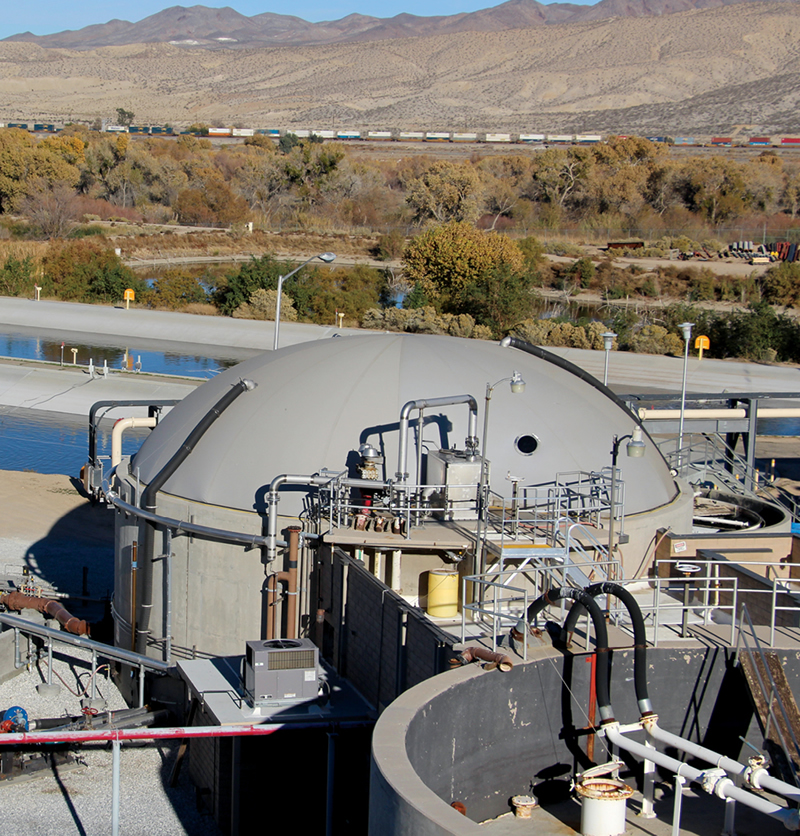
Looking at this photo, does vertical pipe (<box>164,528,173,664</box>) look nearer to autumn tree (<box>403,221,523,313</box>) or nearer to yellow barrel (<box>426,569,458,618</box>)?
yellow barrel (<box>426,569,458,618</box>)

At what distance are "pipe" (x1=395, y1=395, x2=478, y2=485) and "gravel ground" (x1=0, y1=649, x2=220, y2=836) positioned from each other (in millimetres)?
5632

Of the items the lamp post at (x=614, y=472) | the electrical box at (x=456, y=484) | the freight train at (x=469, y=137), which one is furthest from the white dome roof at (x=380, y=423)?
the freight train at (x=469, y=137)

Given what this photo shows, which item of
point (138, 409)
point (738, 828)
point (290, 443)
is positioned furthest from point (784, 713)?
point (138, 409)

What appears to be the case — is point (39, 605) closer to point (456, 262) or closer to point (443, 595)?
point (443, 595)

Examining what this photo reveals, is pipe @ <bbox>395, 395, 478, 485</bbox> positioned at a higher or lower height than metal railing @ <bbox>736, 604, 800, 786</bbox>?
higher

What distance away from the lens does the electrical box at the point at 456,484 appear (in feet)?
52.8

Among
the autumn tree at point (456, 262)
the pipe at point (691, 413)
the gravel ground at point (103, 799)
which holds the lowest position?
the gravel ground at point (103, 799)

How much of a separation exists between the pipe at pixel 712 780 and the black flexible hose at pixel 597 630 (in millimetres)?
251

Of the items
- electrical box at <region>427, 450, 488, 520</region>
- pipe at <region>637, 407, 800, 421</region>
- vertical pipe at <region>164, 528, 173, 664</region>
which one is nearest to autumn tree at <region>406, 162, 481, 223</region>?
pipe at <region>637, 407, 800, 421</region>

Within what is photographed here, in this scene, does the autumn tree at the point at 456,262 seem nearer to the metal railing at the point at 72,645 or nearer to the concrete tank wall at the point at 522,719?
the metal railing at the point at 72,645

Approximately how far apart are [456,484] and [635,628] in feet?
14.1

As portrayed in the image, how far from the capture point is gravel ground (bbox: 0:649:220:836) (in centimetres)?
1427

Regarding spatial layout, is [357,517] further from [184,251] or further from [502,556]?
[184,251]

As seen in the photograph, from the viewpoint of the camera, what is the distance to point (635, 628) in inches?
494
